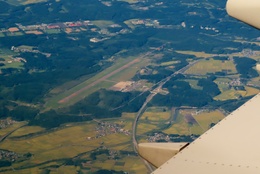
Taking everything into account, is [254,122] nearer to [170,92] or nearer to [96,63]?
[170,92]

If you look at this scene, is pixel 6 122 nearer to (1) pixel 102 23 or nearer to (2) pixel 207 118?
(2) pixel 207 118

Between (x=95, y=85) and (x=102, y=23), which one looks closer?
(x=95, y=85)

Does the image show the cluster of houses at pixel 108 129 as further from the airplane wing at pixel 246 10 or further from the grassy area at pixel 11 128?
the airplane wing at pixel 246 10

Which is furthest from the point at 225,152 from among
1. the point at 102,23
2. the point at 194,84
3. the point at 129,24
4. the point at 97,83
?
the point at 102,23

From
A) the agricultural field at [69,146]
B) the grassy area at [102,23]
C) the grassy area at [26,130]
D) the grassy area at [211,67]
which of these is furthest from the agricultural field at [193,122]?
the grassy area at [102,23]

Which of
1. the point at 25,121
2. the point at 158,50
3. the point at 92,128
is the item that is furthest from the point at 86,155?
the point at 158,50

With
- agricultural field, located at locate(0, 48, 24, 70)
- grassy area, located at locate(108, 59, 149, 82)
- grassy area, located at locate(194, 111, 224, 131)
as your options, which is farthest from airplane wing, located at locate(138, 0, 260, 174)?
agricultural field, located at locate(0, 48, 24, 70)
